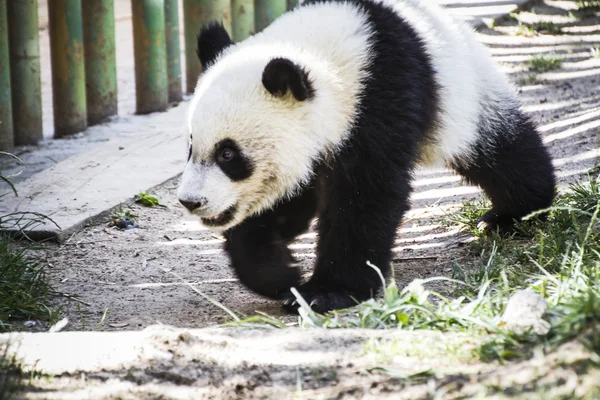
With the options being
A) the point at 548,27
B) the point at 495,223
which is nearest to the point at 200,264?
the point at 495,223

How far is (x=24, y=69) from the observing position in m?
6.38

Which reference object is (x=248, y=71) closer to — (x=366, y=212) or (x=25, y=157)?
(x=366, y=212)

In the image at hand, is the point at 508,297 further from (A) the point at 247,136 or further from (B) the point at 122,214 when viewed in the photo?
(B) the point at 122,214

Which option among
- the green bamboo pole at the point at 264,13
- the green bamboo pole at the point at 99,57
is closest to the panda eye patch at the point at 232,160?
the green bamboo pole at the point at 99,57

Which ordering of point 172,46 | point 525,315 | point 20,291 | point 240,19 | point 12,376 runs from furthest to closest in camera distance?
point 240,19 → point 172,46 → point 20,291 → point 525,315 → point 12,376

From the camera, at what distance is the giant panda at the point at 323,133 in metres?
3.70

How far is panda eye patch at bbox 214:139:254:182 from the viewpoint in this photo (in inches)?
145

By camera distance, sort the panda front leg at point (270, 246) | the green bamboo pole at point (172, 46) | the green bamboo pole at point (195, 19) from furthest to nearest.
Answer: the green bamboo pole at point (195, 19)
the green bamboo pole at point (172, 46)
the panda front leg at point (270, 246)

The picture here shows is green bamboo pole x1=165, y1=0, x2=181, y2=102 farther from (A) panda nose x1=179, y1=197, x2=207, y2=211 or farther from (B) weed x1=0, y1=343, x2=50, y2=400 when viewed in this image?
(B) weed x1=0, y1=343, x2=50, y2=400

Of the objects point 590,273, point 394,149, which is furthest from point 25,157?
point 590,273

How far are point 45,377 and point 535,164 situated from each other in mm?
3080

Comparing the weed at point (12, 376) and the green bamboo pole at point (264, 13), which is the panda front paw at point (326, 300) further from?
the green bamboo pole at point (264, 13)

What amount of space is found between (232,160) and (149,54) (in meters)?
3.77

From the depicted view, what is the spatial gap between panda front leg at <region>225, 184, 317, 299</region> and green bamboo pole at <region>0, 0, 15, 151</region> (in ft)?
9.24
